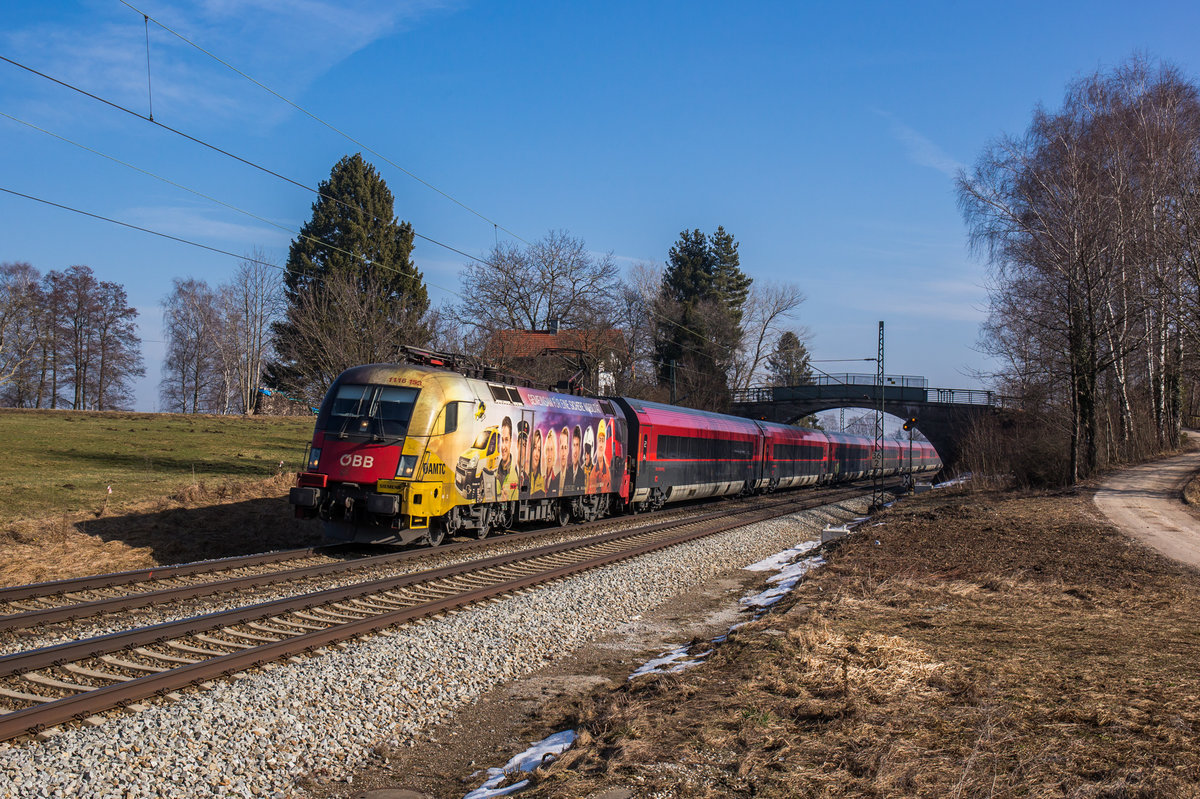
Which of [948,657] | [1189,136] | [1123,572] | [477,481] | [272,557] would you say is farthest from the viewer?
[1189,136]

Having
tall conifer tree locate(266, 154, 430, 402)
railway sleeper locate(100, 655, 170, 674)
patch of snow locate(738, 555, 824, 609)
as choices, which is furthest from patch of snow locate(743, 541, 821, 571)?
tall conifer tree locate(266, 154, 430, 402)

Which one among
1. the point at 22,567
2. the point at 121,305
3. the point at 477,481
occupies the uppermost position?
the point at 121,305

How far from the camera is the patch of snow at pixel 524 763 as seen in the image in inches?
187

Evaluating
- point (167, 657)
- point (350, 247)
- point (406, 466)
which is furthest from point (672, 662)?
point (350, 247)

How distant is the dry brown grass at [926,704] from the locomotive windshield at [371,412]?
7063 mm

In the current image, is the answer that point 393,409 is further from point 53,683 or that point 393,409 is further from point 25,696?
point 25,696

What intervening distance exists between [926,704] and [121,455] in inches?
926

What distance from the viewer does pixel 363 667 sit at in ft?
22.9

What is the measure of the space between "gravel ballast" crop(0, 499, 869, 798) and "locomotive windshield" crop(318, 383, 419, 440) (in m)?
4.70

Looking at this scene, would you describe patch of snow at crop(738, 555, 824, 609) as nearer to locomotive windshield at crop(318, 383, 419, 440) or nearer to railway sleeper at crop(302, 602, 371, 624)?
railway sleeper at crop(302, 602, 371, 624)

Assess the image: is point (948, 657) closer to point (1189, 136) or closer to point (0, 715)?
point (0, 715)

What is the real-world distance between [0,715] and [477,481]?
Answer: 9.88 m

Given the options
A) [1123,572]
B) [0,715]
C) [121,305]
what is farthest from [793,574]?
[121,305]

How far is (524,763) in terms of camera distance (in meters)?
5.28
